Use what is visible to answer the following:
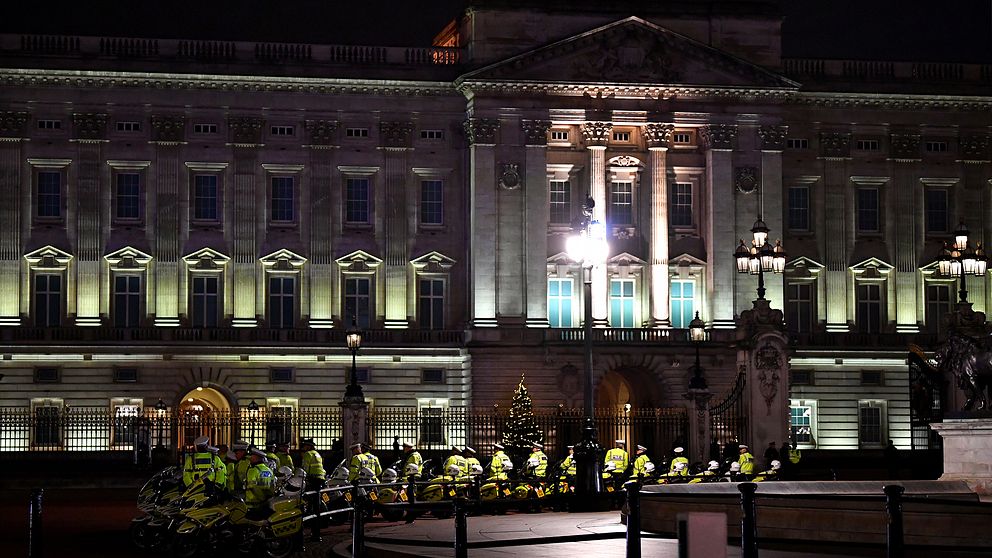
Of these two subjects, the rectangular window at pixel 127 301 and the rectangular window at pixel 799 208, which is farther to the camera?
the rectangular window at pixel 799 208

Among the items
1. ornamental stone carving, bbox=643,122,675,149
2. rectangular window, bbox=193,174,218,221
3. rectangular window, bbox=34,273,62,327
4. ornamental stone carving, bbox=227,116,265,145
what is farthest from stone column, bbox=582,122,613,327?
rectangular window, bbox=34,273,62,327

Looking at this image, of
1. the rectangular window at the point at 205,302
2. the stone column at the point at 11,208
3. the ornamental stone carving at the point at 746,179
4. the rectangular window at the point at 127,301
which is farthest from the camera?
the ornamental stone carving at the point at 746,179

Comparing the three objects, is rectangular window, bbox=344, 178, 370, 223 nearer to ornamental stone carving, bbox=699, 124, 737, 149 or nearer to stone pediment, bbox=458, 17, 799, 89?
stone pediment, bbox=458, 17, 799, 89

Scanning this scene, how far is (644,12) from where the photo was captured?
69500 millimetres

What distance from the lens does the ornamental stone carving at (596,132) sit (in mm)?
69062

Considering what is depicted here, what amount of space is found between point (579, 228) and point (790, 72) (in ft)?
115

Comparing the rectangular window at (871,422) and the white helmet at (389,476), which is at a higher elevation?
the white helmet at (389,476)

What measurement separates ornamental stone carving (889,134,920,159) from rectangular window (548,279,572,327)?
576 inches

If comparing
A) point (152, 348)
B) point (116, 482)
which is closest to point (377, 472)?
point (116, 482)

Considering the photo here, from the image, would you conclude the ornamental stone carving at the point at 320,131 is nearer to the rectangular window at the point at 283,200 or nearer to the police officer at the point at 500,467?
the rectangular window at the point at 283,200

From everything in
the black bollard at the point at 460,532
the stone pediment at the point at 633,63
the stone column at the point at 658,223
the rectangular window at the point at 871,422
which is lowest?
the rectangular window at the point at 871,422

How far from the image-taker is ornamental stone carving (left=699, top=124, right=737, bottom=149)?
6944cm

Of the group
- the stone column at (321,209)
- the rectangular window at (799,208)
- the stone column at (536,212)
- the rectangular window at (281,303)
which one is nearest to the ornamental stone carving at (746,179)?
the rectangular window at (799,208)

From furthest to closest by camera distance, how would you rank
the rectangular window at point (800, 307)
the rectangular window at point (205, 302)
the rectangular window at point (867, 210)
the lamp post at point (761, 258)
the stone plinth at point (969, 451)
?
the rectangular window at point (867, 210) < the rectangular window at point (800, 307) < the rectangular window at point (205, 302) < the lamp post at point (761, 258) < the stone plinth at point (969, 451)
